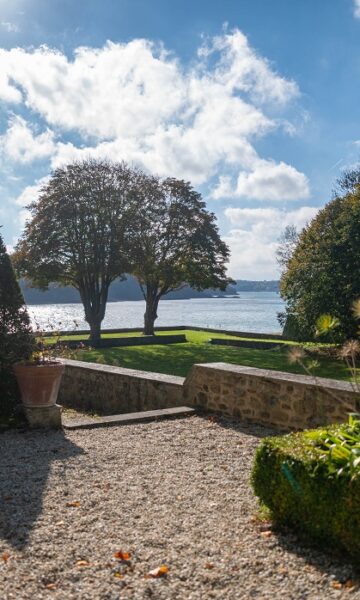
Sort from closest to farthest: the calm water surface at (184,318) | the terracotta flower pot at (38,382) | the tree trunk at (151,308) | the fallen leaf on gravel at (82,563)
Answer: the fallen leaf on gravel at (82,563)
the terracotta flower pot at (38,382)
the tree trunk at (151,308)
the calm water surface at (184,318)

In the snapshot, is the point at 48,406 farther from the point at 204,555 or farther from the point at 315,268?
the point at 315,268

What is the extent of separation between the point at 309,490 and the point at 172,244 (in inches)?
1036

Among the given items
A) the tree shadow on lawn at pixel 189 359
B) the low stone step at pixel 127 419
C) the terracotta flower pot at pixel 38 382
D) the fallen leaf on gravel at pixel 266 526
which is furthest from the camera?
the tree shadow on lawn at pixel 189 359

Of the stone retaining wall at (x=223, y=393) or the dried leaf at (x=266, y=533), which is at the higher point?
the stone retaining wall at (x=223, y=393)

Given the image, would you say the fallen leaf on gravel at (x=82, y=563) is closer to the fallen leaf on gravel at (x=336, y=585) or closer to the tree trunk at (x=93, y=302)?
the fallen leaf on gravel at (x=336, y=585)

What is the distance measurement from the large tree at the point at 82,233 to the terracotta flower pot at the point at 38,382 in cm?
1957

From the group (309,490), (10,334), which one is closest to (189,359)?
(10,334)

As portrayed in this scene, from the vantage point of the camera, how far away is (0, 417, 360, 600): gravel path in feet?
10.6

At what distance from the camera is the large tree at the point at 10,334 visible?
7.67 metres

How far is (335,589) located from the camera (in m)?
3.15

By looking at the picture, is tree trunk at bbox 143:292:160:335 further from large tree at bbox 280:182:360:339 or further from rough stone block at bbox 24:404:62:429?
rough stone block at bbox 24:404:62:429

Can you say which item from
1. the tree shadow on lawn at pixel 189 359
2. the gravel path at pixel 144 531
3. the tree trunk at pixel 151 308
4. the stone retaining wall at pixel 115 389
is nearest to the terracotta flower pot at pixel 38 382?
the gravel path at pixel 144 531

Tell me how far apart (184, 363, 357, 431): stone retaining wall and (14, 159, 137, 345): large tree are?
19164mm

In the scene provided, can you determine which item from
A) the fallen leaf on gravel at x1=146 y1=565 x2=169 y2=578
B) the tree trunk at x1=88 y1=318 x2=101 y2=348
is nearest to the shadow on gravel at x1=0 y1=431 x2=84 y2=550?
the fallen leaf on gravel at x1=146 y1=565 x2=169 y2=578
